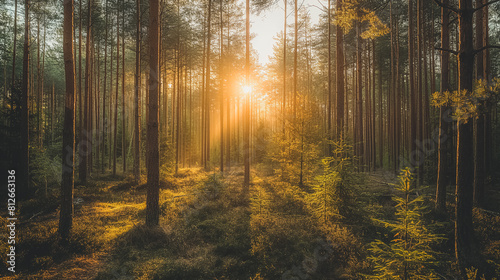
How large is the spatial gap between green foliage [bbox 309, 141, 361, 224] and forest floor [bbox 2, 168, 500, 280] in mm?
504

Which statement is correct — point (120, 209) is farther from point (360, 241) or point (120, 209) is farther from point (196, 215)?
point (360, 241)

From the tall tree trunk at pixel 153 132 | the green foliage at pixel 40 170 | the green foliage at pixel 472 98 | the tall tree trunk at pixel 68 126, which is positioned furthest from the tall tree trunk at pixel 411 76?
the green foliage at pixel 40 170

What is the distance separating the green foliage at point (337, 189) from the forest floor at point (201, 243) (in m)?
0.50

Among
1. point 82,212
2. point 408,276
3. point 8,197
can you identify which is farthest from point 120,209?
point 408,276

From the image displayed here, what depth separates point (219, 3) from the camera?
63.5ft

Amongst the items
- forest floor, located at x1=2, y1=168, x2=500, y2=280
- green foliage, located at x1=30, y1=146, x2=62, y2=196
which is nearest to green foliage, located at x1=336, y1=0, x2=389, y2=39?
forest floor, located at x1=2, y1=168, x2=500, y2=280

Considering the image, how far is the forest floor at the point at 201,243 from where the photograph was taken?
555cm

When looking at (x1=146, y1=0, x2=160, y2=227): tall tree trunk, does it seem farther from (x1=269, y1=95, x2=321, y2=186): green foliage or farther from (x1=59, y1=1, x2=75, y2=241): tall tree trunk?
(x1=269, y1=95, x2=321, y2=186): green foliage

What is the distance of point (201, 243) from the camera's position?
7.43 m

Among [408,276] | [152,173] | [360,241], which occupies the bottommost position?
[360,241]

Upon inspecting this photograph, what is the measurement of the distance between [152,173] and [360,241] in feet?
25.2

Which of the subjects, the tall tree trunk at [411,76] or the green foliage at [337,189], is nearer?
the green foliage at [337,189]

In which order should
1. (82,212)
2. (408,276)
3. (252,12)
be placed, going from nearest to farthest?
1. (408,276)
2. (82,212)
3. (252,12)

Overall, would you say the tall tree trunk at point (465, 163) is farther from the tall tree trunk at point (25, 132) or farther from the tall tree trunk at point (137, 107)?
the tall tree trunk at point (25, 132)
